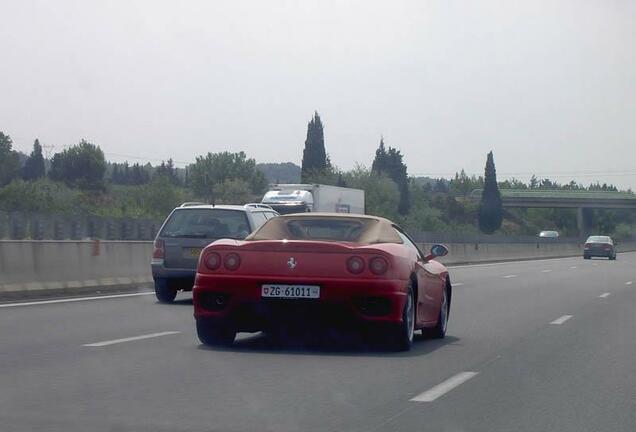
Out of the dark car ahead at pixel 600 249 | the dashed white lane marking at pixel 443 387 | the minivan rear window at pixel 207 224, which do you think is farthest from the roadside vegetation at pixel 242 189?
the dashed white lane marking at pixel 443 387

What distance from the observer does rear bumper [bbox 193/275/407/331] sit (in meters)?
10.7

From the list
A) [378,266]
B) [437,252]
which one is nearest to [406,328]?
[378,266]

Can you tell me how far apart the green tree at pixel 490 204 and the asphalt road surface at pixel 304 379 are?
362 feet

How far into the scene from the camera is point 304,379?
941 centimetres

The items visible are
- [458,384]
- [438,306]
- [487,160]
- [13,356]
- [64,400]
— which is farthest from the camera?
[487,160]

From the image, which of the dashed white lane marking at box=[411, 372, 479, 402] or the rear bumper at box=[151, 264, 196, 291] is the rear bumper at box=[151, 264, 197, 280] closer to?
the rear bumper at box=[151, 264, 196, 291]

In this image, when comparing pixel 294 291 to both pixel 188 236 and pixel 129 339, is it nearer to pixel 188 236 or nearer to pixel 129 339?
pixel 129 339

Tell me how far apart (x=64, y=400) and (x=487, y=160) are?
120831 millimetres

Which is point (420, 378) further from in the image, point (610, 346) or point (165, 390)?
point (610, 346)

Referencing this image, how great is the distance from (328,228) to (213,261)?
62.5 inches

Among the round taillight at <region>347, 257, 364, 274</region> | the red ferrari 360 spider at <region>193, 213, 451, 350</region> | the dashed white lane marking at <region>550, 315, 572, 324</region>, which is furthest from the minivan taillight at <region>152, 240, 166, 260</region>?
the round taillight at <region>347, 257, 364, 274</region>

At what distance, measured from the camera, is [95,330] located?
13328 millimetres

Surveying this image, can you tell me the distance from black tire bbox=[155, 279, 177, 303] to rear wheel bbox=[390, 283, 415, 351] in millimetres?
7760

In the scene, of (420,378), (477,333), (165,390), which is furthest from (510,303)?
(165,390)
